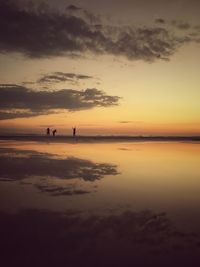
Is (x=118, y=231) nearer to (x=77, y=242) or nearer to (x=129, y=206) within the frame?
(x=77, y=242)

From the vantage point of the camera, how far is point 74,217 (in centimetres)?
771

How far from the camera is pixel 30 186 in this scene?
1149 centimetres

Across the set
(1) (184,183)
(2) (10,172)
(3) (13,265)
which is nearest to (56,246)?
(3) (13,265)

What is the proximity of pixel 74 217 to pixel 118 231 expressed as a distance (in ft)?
4.34

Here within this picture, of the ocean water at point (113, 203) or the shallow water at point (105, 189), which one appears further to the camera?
the shallow water at point (105, 189)

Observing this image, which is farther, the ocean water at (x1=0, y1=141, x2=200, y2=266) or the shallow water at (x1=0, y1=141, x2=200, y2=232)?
the shallow water at (x1=0, y1=141, x2=200, y2=232)

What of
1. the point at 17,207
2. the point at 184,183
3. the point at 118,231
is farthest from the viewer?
the point at 184,183

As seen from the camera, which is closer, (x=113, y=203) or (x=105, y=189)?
(x=113, y=203)

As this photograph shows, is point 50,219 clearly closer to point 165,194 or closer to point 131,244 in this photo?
point 131,244

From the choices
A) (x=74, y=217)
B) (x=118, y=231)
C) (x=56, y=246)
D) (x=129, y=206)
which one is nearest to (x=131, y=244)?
(x=118, y=231)

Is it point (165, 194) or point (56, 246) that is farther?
point (165, 194)

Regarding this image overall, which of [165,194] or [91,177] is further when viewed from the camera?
[91,177]

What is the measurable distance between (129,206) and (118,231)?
213 cm

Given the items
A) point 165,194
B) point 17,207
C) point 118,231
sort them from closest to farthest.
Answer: point 118,231 → point 17,207 → point 165,194
